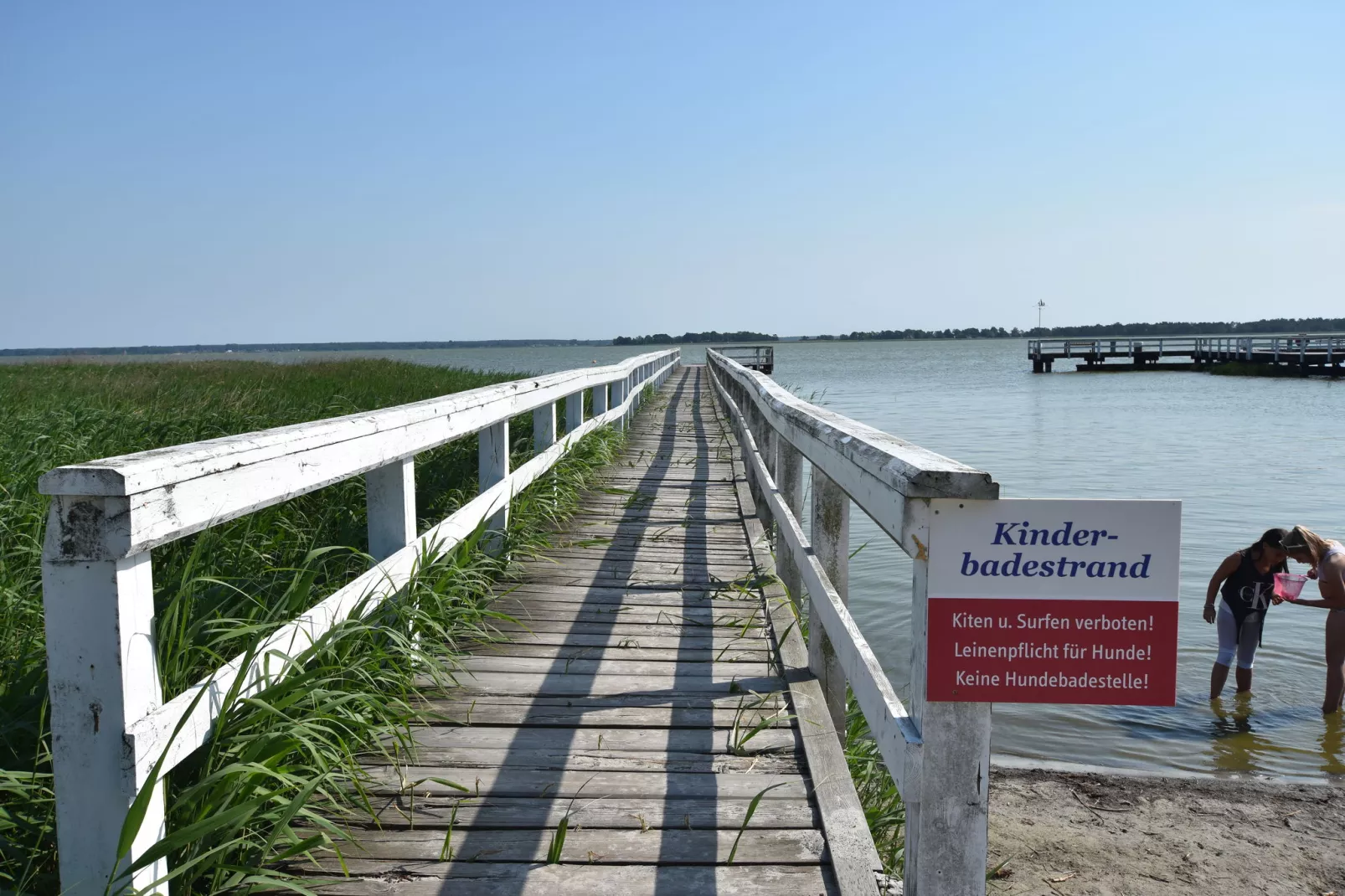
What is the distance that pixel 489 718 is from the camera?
142 inches

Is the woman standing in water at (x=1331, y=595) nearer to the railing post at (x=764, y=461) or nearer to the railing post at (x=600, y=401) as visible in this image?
the railing post at (x=764, y=461)

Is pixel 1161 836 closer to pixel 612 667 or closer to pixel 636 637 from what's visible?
pixel 636 637

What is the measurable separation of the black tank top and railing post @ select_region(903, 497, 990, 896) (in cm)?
654

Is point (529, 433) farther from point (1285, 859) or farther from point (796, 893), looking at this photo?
point (796, 893)

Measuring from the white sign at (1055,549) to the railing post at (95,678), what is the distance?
63.3 inches

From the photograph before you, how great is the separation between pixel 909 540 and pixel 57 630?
5.56 feet

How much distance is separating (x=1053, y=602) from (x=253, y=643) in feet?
6.59

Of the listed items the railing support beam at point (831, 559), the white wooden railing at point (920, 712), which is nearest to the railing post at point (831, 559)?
the railing support beam at point (831, 559)

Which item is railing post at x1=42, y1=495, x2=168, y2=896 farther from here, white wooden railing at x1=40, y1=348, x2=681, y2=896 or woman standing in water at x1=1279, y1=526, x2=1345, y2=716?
woman standing in water at x1=1279, y1=526, x2=1345, y2=716

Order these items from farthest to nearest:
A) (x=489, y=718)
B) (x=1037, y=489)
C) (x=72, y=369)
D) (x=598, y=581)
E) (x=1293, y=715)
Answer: (x=72, y=369) → (x=1037, y=489) → (x=1293, y=715) → (x=598, y=581) → (x=489, y=718)

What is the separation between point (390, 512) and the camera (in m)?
3.79

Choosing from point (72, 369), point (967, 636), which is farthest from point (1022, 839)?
point (72, 369)

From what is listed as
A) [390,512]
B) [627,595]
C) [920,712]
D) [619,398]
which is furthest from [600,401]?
[920,712]

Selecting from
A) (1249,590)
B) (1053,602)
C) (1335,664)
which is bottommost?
(1335,664)
